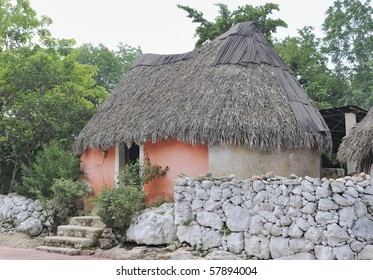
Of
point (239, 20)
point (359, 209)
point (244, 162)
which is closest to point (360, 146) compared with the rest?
point (244, 162)

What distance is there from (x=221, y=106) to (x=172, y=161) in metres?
1.93

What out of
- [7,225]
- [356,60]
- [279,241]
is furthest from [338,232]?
[356,60]

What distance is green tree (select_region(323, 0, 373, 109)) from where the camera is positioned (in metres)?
24.2

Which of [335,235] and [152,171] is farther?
[152,171]

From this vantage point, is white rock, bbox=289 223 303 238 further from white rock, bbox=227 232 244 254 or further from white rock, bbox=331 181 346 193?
white rock, bbox=227 232 244 254

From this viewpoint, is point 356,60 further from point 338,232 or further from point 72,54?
point 338,232

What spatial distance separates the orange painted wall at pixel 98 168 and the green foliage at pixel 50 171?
274 millimetres

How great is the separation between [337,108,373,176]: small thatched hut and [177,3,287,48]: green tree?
10.3 metres

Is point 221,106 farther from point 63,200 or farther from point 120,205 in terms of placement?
point 63,200

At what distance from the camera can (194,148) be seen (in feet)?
38.6

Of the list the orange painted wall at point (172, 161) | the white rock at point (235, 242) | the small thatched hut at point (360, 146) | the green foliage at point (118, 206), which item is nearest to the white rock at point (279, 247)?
the white rock at point (235, 242)

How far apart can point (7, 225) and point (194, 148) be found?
6081mm

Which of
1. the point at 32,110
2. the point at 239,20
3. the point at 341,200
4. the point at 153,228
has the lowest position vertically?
the point at 153,228

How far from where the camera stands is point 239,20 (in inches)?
829
